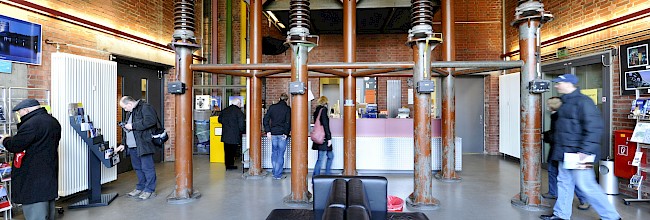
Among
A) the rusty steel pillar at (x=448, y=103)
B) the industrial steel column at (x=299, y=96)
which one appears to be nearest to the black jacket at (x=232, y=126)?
the industrial steel column at (x=299, y=96)

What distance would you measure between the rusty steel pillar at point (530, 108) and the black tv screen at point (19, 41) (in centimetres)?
636

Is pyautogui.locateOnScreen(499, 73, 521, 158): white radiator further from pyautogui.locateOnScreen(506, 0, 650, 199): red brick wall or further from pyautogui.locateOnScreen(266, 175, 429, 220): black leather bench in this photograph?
pyautogui.locateOnScreen(266, 175, 429, 220): black leather bench

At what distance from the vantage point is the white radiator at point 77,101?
16.5 feet

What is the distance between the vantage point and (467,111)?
1013 centimetres

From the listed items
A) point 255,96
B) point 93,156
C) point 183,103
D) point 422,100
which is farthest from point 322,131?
point 93,156

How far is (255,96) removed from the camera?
6848 millimetres

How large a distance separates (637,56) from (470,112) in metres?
5.08

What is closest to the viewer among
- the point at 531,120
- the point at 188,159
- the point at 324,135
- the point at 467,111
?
the point at 531,120

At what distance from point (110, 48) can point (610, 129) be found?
334 inches

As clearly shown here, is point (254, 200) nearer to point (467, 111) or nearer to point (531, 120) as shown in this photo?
point (531, 120)

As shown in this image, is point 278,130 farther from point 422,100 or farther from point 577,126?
point 577,126

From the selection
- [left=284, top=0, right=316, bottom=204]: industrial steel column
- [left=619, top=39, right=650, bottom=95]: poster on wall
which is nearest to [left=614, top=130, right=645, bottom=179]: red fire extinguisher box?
[left=619, top=39, right=650, bottom=95]: poster on wall

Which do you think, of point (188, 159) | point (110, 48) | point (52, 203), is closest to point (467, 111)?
point (188, 159)

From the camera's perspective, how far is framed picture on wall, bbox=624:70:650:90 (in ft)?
16.4
